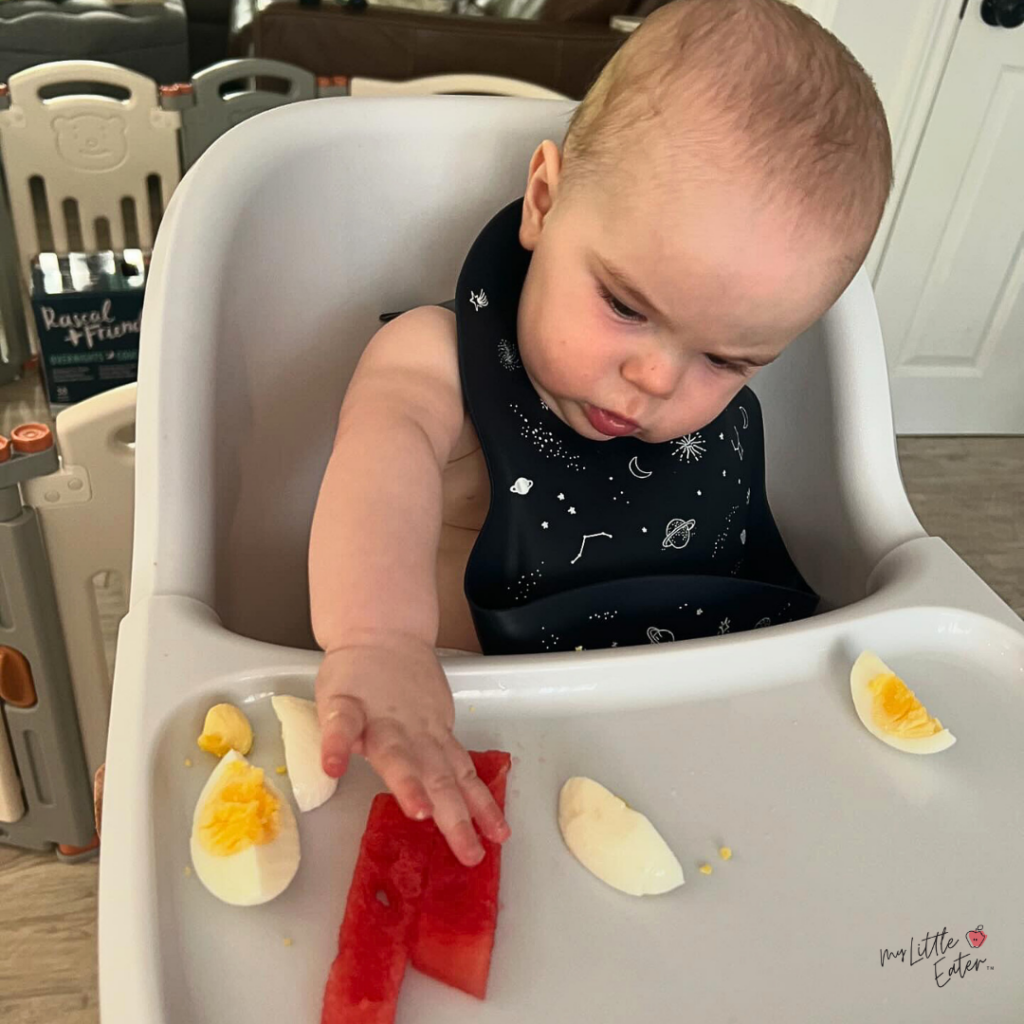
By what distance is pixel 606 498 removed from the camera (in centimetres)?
70

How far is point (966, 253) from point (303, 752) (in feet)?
5.79

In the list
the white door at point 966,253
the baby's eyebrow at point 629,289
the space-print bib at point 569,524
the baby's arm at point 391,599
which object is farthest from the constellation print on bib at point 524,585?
the white door at point 966,253

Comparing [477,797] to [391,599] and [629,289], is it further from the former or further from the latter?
[629,289]

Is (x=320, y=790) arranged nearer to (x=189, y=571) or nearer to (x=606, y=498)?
(x=189, y=571)

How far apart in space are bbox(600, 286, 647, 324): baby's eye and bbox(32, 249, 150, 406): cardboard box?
50.7 inches

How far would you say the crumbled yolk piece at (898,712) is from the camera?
0.52m

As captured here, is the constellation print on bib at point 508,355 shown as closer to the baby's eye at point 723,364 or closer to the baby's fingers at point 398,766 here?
the baby's eye at point 723,364

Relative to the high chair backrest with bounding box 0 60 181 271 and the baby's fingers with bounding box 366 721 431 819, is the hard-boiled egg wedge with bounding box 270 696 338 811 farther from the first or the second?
the high chair backrest with bounding box 0 60 181 271

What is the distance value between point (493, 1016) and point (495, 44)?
7.10ft

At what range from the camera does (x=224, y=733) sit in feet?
1.50

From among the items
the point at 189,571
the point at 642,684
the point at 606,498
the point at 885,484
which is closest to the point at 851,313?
the point at 885,484

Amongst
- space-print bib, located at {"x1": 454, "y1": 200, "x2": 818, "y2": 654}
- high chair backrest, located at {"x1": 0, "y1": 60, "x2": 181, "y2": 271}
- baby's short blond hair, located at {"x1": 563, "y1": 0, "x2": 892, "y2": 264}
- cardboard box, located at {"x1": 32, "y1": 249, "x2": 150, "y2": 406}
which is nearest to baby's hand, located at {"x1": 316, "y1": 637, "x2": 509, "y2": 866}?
space-print bib, located at {"x1": 454, "y1": 200, "x2": 818, "y2": 654}

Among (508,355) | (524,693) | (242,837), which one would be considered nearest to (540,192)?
(508,355)

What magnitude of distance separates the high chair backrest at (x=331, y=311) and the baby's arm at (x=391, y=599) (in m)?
0.11
